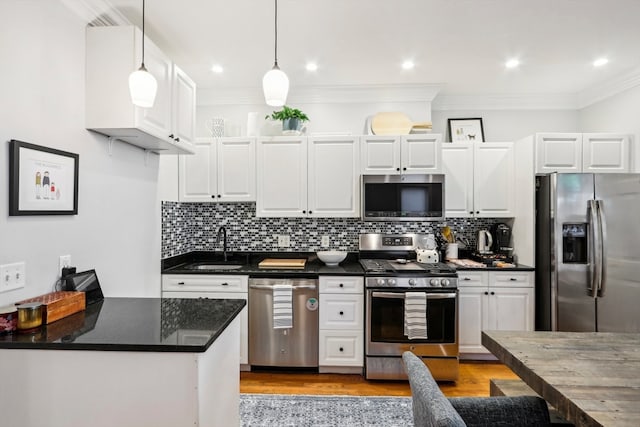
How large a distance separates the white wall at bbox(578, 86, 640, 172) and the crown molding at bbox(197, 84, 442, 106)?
171 centimetres

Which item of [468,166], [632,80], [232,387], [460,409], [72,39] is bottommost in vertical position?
[232,387]

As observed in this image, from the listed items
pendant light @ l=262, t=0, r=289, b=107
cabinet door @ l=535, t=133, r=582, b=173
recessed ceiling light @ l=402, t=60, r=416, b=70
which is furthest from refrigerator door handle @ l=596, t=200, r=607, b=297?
pendant light @ l=262, t=0, r=289, b=107

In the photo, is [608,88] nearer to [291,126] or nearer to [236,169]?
[291,126]

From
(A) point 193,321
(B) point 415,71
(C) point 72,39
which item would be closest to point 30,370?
(A) point 193,321

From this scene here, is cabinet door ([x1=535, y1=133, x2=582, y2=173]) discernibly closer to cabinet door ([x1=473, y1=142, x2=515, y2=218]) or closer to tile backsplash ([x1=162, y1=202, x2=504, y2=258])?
cabinet door ([x1=473, y1=142, x2=515, y2=218])

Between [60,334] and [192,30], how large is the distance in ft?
6.87

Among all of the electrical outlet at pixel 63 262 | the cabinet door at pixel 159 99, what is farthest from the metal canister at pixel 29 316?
the cabinet door at pixel 159 99

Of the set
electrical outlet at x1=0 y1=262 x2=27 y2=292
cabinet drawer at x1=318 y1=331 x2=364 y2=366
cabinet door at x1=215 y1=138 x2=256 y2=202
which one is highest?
cabinet door at x1=215 y1=138 x2=256 y2=202

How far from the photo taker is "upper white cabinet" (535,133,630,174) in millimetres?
3230

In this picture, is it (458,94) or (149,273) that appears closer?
(149,273)

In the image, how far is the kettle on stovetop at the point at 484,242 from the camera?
3.55 meters

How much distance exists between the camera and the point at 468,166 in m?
3.49

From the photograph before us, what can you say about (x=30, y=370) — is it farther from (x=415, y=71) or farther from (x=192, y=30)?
(x=415, y=71)

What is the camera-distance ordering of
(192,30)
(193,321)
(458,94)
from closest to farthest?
(193,321), (192,30), (458,94)
